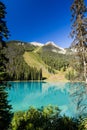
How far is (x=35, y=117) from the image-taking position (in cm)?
1850

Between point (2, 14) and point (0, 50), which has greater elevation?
point (2, 14)

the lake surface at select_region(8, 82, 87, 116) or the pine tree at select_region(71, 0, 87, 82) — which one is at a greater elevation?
the pine tree at select_region(71, 0, 87, 82)

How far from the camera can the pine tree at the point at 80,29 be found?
1600cm

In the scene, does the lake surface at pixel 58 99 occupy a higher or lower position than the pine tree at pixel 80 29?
lower

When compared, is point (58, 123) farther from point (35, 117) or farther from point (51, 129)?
point (35, 117)

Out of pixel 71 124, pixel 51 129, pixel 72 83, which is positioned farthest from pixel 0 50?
pixel 71 124

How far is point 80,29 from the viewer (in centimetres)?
1620

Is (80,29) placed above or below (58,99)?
above

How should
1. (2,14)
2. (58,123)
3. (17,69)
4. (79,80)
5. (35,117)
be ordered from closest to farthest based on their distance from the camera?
(2,14) < (79,80) < (58,123) < (35,117) < (17,69)

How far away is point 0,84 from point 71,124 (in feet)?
22.8

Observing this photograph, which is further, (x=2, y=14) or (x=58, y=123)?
(x=58, y=123)

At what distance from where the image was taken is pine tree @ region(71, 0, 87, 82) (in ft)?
52.5

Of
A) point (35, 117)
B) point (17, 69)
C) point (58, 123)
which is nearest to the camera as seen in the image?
point (58, 123)

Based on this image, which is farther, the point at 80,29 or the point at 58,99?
the point at 58,99
